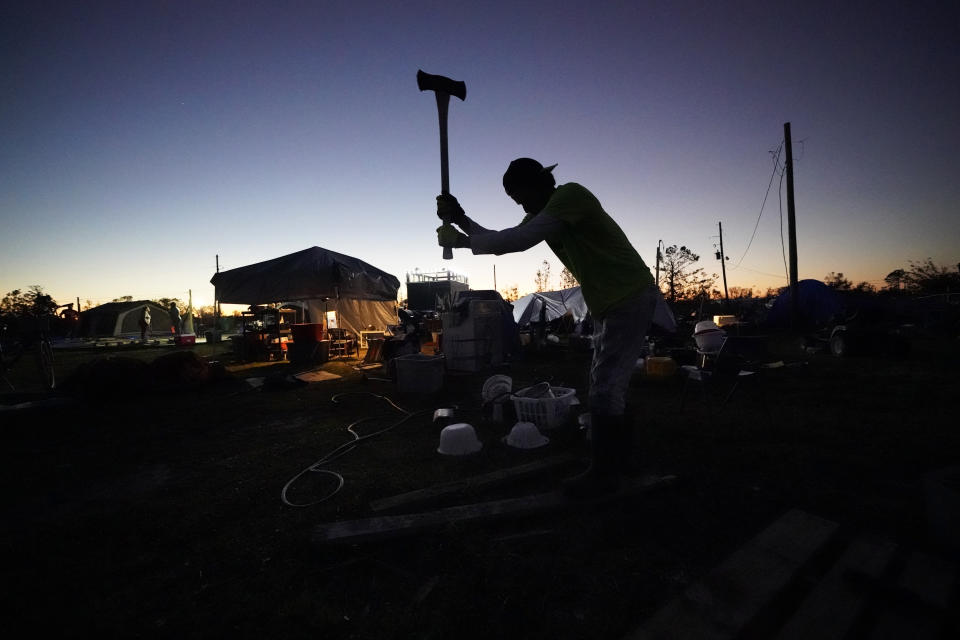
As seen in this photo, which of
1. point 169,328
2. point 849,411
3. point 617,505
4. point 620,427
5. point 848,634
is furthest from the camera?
point 169,328

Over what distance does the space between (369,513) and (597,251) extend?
2.33 metres

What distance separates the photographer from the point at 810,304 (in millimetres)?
17016

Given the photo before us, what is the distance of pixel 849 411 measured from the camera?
15.4ft

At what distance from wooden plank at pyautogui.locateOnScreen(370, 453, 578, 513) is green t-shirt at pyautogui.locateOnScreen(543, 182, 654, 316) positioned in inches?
55.4

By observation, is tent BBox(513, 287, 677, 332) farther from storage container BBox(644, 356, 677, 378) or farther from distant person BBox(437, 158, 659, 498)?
distant person BBox(437, 158, 659, 498)

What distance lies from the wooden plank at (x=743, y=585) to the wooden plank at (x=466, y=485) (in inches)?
57.1

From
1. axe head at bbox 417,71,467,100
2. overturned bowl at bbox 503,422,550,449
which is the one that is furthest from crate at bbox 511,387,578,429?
axe head at bbox 417,71,467,100

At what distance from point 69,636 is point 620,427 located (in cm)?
298

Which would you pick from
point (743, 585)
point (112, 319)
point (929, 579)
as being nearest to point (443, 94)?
point (743, 585)

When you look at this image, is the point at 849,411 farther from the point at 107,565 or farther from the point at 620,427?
the point at 107,565

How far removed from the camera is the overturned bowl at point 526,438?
371 centimetres

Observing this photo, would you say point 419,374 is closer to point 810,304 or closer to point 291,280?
point 291,280

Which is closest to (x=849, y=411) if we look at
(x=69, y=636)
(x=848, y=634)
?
(x=848, y=634)

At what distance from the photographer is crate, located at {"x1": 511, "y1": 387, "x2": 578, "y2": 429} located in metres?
4.03
